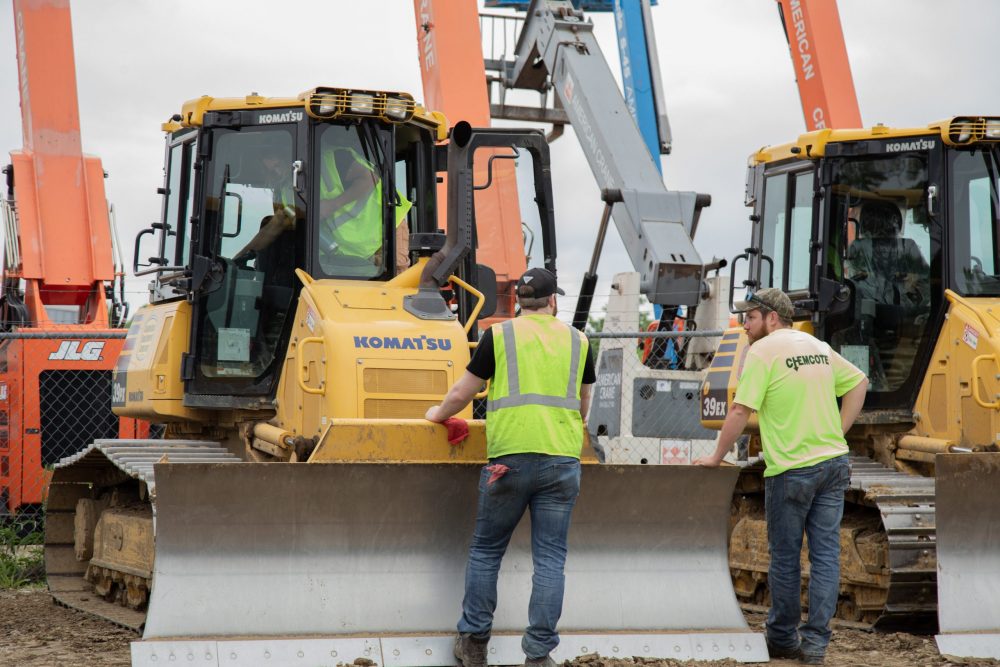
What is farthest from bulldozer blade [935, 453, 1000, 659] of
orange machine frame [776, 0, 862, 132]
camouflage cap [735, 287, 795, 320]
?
orange machine frame [776, 0, 862, 132]

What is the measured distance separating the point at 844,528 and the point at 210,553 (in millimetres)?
3999

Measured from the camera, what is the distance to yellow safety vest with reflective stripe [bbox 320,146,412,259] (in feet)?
25.5

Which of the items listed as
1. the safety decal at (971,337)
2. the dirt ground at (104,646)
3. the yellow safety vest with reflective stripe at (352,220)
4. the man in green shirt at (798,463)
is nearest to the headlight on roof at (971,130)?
the safety decal at (971,337)

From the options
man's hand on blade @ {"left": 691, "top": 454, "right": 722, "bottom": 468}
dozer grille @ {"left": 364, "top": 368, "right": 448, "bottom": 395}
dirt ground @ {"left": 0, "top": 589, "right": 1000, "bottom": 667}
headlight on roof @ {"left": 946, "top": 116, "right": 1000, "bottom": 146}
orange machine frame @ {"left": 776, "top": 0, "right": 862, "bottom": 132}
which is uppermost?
orange machine frame @ {"left": 776, "top": 0, "right": 862, "bottom": 132}

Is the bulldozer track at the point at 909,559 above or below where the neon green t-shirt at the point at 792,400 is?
below

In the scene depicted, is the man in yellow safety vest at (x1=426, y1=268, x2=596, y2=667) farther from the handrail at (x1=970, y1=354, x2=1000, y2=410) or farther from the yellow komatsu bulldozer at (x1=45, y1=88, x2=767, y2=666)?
the handrail at (x1=970, y1=354, x2=1000, y2=410)

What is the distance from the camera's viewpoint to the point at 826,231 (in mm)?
8625

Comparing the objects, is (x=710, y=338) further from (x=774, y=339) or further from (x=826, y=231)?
(x=774, y=339)

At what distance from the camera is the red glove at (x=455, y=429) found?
660 centimetres

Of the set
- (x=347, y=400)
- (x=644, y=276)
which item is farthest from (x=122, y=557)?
(x=644, y=276)

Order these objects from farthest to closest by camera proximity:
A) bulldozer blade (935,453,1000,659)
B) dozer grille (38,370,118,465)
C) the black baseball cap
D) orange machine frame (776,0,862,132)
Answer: orange machine frame (776,0,862,132) < dozer grille (38,370,118,465) < bulldozer blade (935,453,1000,659) < the black baseball cap

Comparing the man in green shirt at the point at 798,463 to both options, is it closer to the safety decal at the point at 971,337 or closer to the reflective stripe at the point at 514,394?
the reflective stripe at the point at 514,394

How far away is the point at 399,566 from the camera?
6543mm

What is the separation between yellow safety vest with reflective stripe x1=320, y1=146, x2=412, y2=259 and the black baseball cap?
1739 millimetres
